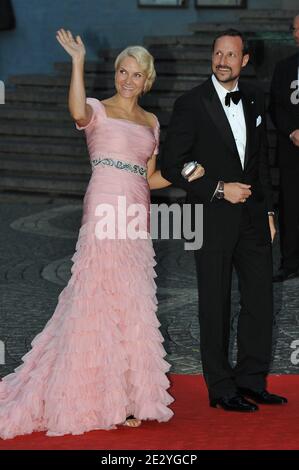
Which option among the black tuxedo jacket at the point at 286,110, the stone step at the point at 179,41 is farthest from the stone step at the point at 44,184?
the black tuxedo jacket at the point at 286,110

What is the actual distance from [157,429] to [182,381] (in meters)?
1.08

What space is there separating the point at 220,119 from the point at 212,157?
0.21 metres

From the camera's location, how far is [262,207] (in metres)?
7.23

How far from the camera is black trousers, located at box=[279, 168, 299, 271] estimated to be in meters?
11.0

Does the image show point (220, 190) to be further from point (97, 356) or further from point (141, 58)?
point (97, 356)

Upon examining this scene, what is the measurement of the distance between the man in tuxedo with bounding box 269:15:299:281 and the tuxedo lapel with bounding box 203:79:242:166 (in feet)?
12.8

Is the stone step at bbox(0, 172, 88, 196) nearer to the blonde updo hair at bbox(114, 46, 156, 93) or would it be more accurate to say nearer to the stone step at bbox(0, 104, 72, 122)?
the stone step at bbox(0, 104, 72, 122)

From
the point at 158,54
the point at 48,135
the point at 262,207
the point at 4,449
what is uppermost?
the point at 158,54

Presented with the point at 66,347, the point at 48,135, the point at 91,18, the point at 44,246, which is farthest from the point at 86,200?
the point at 91,18

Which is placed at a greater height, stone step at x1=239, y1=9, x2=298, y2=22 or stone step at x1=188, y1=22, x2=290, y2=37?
stone step at x1=239, y1=9, x2=298, y2=22

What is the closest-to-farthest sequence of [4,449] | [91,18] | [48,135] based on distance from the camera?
[4,449], [48,135], [91,18]

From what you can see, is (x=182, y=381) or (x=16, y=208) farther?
(x=16, y=208)

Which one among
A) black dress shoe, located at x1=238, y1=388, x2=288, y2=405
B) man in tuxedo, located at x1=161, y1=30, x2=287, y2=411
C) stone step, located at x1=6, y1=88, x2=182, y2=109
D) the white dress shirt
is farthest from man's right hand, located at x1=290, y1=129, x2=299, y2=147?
stone step, located at x1=6, y1=88, x2=182, y2=109

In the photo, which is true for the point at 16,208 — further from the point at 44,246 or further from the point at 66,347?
the point at 66,347
